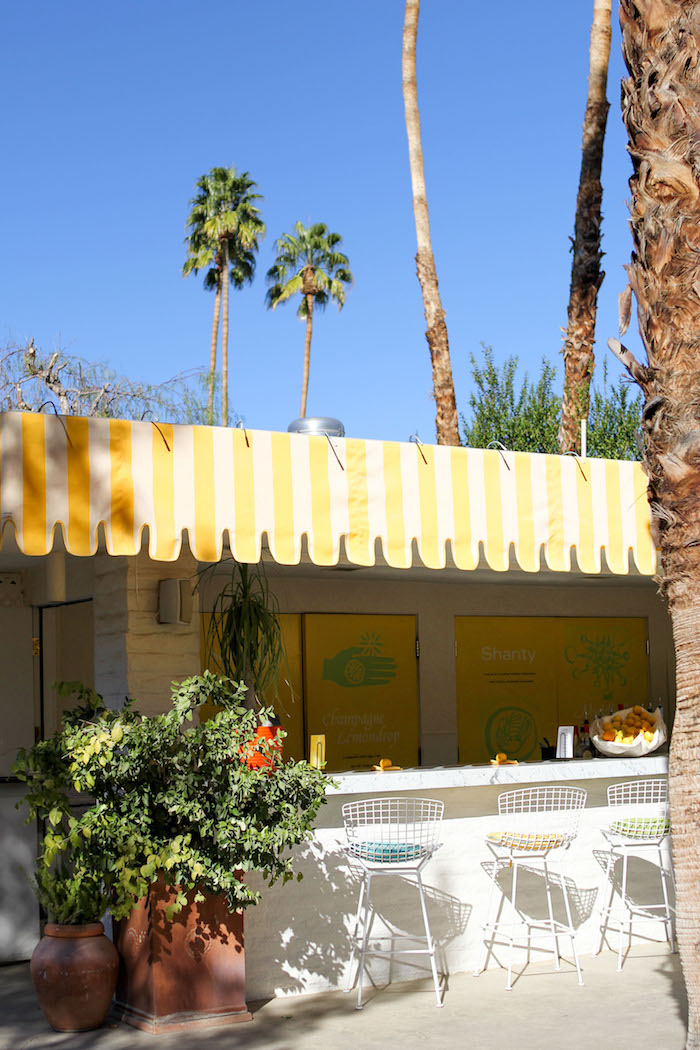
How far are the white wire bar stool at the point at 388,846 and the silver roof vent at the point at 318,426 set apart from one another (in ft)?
7.13

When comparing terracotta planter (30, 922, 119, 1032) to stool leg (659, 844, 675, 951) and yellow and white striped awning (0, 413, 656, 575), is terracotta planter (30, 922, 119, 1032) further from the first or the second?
stool leg (659, 844, 675, 951)

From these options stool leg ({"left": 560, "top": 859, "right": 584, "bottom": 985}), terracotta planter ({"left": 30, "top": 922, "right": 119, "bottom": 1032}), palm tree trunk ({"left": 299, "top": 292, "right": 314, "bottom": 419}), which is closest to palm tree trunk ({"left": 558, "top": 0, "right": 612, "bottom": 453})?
stool leg ({"left": 560, "top": 859, "right": 584, "bottom": 985})

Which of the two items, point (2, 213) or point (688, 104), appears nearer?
point (688, 104)

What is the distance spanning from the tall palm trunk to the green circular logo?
6724 mm

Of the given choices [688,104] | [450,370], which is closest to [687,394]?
[688,104]

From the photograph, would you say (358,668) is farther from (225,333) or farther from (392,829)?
(225,333)

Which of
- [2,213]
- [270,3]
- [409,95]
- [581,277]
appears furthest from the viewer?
[2,213]

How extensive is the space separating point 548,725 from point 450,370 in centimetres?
750

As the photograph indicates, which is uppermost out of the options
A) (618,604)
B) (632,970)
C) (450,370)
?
(450,370)

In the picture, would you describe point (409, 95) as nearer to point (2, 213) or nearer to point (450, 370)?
point (450, 370)

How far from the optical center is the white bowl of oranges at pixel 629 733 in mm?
7984

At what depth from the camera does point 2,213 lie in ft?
113

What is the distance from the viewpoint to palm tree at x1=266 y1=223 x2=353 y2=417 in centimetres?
3697

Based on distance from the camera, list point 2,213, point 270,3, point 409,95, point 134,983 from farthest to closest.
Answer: point 2,213, point 270,3, point 409,95, point 134,983
